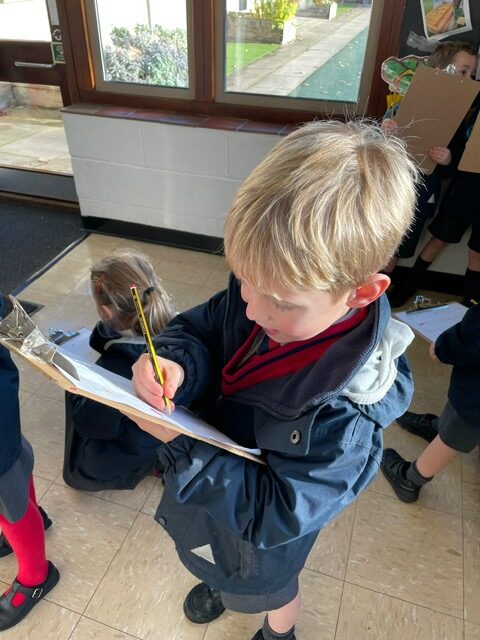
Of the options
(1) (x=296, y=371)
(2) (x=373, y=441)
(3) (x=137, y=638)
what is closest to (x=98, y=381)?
(1) (x=296, y=371)

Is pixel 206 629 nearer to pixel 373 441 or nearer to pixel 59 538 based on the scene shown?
pixel 59 538

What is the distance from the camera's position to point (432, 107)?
2.03 m

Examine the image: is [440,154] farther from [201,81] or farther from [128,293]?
[128,293]

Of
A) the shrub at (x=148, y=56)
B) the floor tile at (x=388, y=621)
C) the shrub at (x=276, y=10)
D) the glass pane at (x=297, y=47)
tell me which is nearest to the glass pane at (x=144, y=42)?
the shrub at (x=148, y=56)

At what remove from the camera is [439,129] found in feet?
6.88

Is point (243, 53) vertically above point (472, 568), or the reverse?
point (243, 53)

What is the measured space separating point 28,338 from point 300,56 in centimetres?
256

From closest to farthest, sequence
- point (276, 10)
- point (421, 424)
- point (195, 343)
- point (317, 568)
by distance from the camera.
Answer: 1. point (195, 343)
2. point (317, 568)
3. point (421, 424)
4. point (276, 10)

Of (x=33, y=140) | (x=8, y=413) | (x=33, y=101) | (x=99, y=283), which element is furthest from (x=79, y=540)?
(x=33, y=140)

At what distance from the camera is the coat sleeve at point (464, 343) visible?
50.3 inches

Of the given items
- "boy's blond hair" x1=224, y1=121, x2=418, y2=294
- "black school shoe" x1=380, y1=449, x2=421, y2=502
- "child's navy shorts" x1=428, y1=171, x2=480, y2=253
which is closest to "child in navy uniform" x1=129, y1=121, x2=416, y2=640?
"boy's blond hair" x1=224, y1=121, x2=418, y2=294

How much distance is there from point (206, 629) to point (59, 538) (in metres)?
0.54

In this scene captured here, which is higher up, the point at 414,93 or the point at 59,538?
the point at 414,93

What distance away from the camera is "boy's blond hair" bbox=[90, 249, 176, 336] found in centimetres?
141
